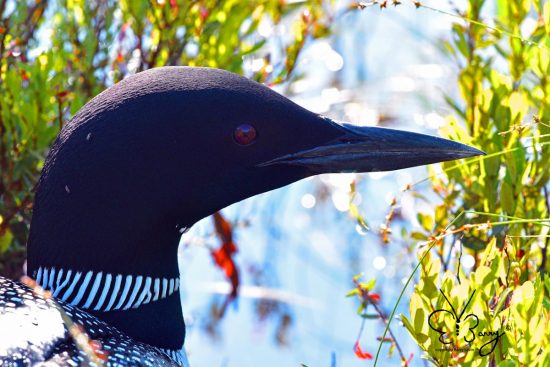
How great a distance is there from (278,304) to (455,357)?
2.69m

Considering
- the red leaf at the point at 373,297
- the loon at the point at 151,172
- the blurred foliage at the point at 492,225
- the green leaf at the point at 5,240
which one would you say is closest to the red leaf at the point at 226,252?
the blurred foliage at the point at 492,225

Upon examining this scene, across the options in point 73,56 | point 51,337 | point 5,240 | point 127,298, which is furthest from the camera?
point 73,56

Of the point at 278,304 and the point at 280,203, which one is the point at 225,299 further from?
the point at 280,203

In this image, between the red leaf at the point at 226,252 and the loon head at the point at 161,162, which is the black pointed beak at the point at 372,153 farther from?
the red leaf at the point at 226,252

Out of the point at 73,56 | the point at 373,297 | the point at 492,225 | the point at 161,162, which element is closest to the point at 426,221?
the point at 373,297

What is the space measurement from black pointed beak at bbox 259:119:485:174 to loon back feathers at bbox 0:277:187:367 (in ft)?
1.72

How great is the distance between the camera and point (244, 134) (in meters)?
2.60

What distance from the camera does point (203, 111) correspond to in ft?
8.39

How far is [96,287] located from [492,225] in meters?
0.93

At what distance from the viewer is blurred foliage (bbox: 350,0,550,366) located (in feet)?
7.70

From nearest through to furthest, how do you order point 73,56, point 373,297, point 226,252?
point 373,297 < point 73,56 < point 226,252

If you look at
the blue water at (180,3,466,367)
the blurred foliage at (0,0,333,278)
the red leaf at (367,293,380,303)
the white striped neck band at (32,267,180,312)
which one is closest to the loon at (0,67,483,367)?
the white striped neck band at (32,267,180,312)

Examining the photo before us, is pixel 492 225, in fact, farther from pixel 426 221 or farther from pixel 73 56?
pixel 73 56

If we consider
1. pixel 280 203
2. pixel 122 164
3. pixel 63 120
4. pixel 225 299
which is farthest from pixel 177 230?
pixel 280 203
